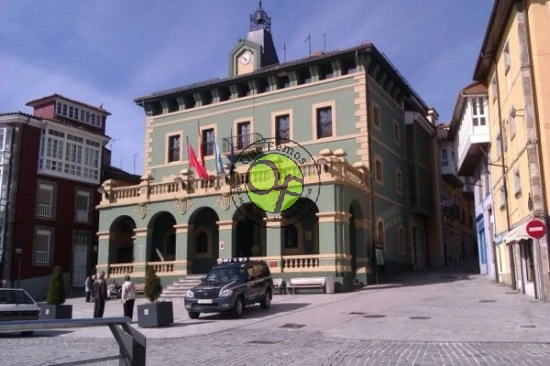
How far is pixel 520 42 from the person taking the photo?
19547 mm

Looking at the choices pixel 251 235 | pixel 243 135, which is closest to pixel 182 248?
pixel 251 235

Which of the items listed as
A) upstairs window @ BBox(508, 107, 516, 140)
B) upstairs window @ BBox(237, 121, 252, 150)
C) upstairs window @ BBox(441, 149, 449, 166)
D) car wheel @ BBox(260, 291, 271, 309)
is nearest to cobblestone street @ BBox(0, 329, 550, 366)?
car wheel @ BBox(260, 291, 271, 309)

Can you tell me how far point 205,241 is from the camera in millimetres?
32469

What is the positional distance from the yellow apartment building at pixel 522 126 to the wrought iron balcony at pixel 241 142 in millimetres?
13074

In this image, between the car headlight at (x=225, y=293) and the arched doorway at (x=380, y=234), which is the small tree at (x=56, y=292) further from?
the arched doorway at (x=380, y=234)

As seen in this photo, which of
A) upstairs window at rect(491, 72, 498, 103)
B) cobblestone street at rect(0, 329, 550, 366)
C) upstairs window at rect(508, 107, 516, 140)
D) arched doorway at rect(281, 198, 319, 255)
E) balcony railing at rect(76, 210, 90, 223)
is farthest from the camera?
balcony railing at rect(76, 210, 90, 223)

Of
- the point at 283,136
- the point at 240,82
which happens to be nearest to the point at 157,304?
the point at 283,136

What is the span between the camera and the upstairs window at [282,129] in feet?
106

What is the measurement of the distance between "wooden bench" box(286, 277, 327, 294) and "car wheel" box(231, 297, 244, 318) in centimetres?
670

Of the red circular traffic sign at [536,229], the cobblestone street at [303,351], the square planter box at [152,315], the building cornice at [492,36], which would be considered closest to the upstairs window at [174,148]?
the building cornice at [492,36]

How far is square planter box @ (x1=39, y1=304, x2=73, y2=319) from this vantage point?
18734 millimetres

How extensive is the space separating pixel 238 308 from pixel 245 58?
2217cm

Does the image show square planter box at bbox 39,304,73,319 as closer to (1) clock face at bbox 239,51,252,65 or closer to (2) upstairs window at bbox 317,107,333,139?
(2) upstairs window at bbox 317,107,333,139

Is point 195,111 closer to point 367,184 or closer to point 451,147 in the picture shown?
point 367,184
